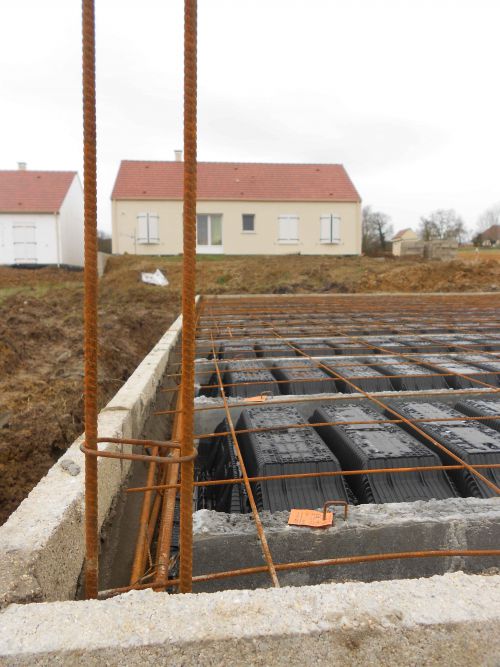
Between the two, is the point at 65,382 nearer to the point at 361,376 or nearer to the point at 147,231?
the point at 361,376

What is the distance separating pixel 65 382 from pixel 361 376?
4120 mm

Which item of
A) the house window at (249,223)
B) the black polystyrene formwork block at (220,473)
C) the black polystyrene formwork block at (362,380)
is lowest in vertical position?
the black polystyrene formwork block at (220,473)

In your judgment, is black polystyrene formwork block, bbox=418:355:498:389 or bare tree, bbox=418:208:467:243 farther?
bare tree, bbox=418:208:467:243

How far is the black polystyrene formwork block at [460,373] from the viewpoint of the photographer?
5117mm

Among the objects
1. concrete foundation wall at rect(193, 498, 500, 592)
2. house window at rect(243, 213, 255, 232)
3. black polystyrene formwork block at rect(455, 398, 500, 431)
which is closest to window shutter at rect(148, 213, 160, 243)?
house window at rect(243, 213, 255, 232)

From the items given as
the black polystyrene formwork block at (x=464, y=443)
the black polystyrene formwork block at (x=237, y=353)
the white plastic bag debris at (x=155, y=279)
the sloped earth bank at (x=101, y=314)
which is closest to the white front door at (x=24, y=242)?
the sloped earth bank at (x=101, y=314)

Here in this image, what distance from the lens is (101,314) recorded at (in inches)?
532

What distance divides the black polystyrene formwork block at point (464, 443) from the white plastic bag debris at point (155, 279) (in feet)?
54.7

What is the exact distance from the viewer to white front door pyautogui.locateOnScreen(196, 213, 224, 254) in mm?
24969

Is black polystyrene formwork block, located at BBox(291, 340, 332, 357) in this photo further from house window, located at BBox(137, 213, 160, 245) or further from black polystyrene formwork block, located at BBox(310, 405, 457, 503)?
house window, located at BBox(137, 213, 160, 245)

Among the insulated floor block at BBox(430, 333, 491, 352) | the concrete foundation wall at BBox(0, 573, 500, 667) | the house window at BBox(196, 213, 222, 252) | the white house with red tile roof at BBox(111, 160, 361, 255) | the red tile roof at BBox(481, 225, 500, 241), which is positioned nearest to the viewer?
the concrete foundation wall at BBox(0, 573, 500, 667)

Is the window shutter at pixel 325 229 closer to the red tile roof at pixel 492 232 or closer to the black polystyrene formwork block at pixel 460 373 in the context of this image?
the black polystyrene formwork block at pixel 460 373

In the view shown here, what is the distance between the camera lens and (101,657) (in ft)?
4.65

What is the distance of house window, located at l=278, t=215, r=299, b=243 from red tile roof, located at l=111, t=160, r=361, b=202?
0.92 meters
